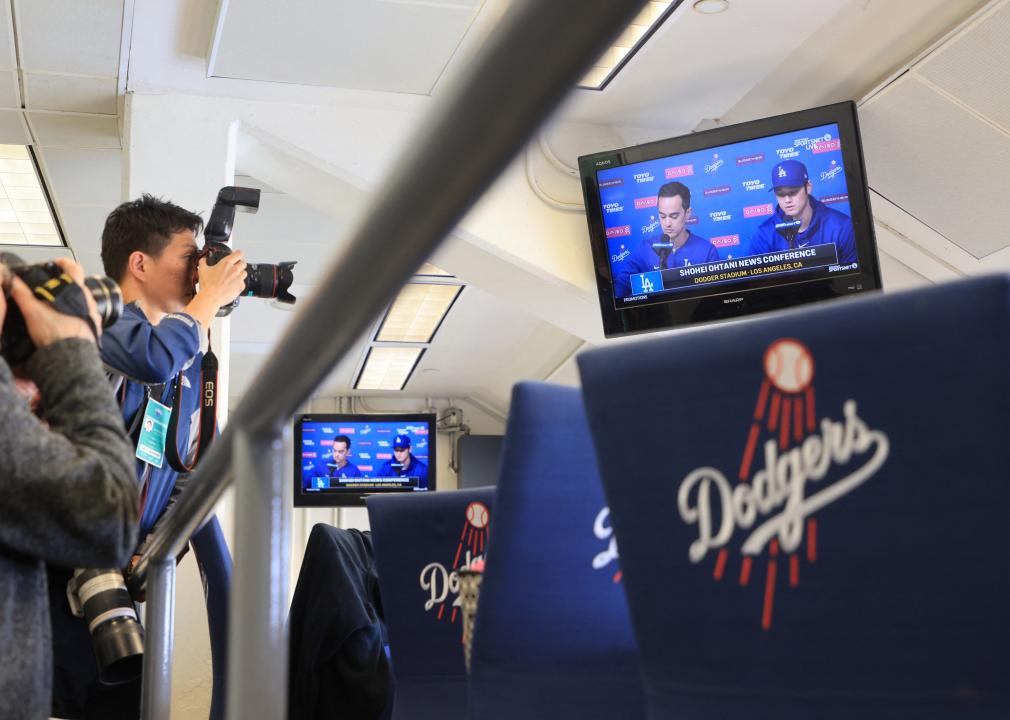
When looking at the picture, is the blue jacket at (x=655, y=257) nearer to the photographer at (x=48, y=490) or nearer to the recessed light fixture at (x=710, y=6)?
the recessed light fixture at (x=710, y=6)

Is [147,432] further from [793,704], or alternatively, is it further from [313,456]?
[313,456]

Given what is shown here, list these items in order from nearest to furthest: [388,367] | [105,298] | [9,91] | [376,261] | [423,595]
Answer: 1. [376,261]
2. [105,298]
3. [423,595]
4. [9,91]
5. [388,367]

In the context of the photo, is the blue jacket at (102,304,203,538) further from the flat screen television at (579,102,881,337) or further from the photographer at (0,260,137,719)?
the flat screen television at (579,102,881,337)

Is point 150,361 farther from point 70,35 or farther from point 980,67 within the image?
point 980,67

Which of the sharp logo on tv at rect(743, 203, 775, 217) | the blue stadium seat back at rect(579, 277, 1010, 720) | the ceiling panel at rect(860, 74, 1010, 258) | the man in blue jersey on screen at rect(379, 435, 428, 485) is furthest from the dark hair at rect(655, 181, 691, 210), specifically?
the man in blue jersey on screen at rect(379, 435, 428, 485)

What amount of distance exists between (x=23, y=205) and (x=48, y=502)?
4.60 meters

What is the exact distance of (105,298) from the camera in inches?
50.1

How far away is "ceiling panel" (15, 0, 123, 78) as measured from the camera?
360 centimetres

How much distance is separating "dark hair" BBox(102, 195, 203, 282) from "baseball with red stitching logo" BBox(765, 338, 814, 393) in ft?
6.35

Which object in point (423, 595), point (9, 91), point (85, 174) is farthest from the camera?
point (85, 174)

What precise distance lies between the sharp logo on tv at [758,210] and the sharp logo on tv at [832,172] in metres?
0.20

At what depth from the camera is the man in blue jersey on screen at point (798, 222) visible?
363 cm

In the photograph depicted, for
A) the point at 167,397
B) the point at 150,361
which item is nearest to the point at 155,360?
the point at 150,361

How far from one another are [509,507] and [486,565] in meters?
0.07
